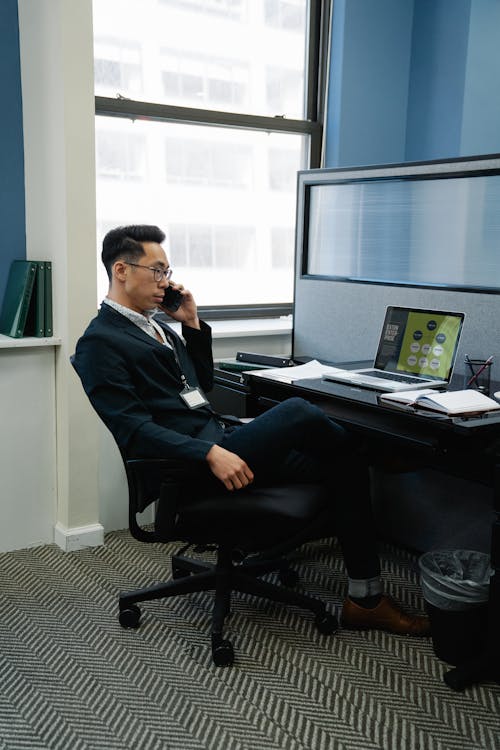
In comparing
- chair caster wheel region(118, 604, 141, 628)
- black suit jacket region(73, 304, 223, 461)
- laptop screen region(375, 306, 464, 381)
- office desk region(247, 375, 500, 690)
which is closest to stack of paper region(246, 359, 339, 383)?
office desk region(247, 375, 500, 690)

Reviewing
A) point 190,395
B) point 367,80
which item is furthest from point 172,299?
point 367,80

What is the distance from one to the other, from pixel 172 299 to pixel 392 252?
0.86m

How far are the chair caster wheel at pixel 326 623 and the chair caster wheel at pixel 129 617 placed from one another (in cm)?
47

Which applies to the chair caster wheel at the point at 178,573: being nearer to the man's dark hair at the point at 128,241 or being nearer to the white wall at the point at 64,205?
the white wall at the point at 64,205

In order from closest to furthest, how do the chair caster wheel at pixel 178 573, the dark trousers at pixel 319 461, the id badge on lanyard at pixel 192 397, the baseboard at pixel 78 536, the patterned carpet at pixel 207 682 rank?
the patterned carpet at pixel 207 682 → the dark trousers at pixel 319 461 → the id badge on lanyard at pixel 192 397 → the chair caster wheel at pixel 178 573 → the baseboard at pixel 78 536

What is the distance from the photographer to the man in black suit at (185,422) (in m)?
1.77

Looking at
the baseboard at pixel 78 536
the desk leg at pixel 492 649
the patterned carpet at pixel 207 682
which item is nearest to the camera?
the patterned carpet at pixel 207 682

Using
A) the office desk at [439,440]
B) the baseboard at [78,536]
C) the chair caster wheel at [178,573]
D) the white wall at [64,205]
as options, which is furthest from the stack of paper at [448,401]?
the baseboard at [78,536]

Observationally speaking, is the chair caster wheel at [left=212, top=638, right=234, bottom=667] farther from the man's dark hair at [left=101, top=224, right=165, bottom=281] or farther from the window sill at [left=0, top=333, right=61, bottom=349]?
the window sill at [left=0, top=333, right=61, bottom=349]

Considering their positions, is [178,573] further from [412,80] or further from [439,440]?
[412,80]

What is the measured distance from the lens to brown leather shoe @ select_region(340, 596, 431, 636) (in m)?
1.97

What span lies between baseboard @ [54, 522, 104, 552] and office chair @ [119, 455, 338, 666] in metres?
0.58

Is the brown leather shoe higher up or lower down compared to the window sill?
lower down

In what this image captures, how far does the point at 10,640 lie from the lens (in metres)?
1.95
